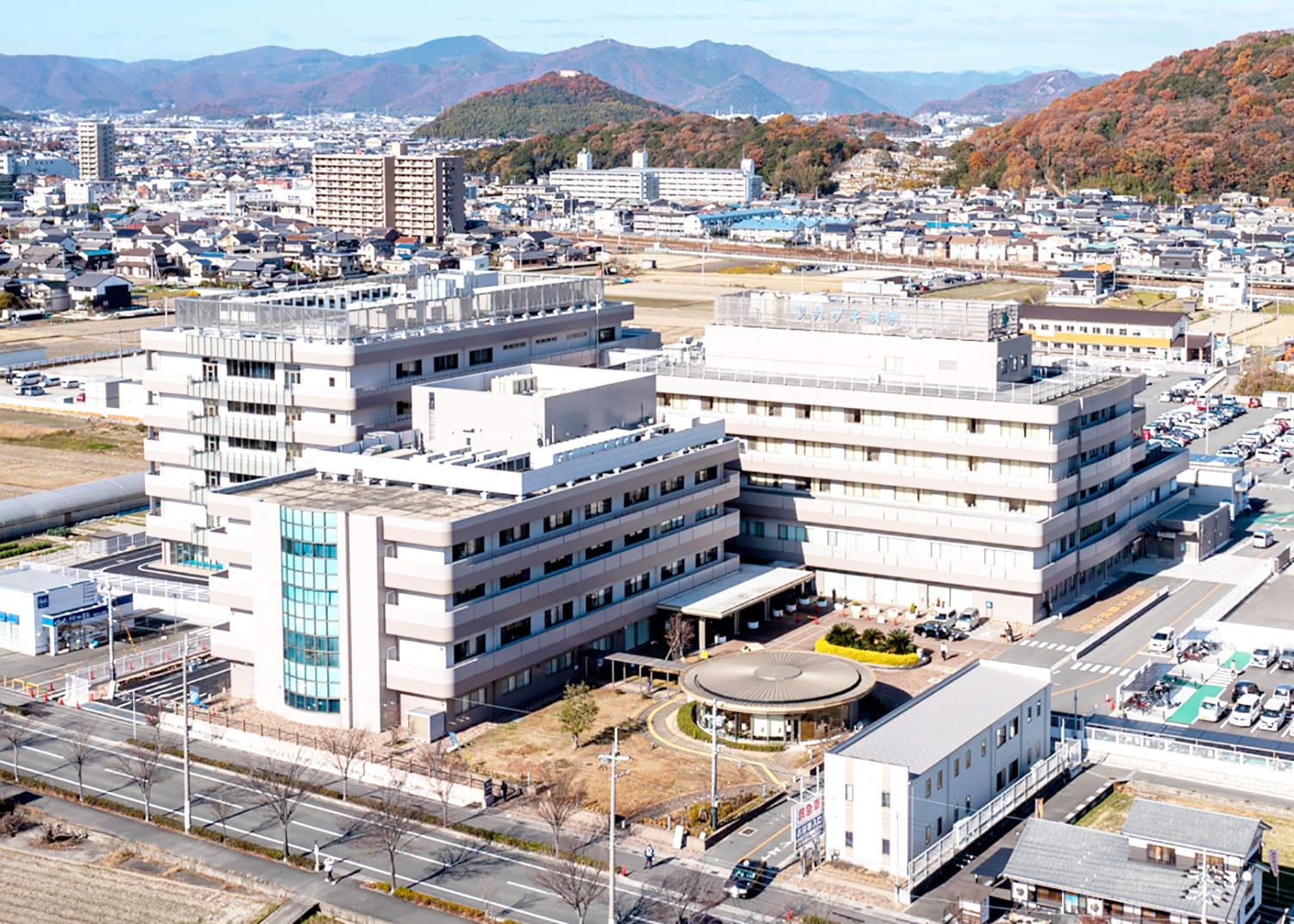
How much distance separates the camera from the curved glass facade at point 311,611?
139 feet

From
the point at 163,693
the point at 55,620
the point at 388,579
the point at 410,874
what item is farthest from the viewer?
the point at 55,620

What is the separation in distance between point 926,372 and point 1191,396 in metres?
46.5

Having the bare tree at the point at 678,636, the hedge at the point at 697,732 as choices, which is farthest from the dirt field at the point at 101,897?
the bare tree at the point at 678,636

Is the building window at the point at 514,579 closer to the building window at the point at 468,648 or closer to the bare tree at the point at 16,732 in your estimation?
the building window at the point at 468,648

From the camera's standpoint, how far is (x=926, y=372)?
5553cm

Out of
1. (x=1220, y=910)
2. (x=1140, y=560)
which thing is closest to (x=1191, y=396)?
(x=1140, y=560)

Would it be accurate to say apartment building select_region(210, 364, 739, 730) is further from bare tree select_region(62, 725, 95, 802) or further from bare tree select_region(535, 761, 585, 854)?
bare tree select_region(62, 725, 95, 802)

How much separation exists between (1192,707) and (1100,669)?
13.0 ft

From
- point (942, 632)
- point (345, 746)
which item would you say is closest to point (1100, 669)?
point (942, 632)

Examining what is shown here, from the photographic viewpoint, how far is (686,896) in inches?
1284

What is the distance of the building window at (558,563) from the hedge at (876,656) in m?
8.20

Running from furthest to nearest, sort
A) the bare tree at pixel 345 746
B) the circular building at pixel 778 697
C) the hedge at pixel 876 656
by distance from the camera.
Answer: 1. the hedge at pixel 876 656
2. the circular building at pixel 778 697
3. the bare tree at pixel 345 746

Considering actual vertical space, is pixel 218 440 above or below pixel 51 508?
above

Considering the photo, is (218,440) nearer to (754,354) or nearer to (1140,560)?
(754,354)
